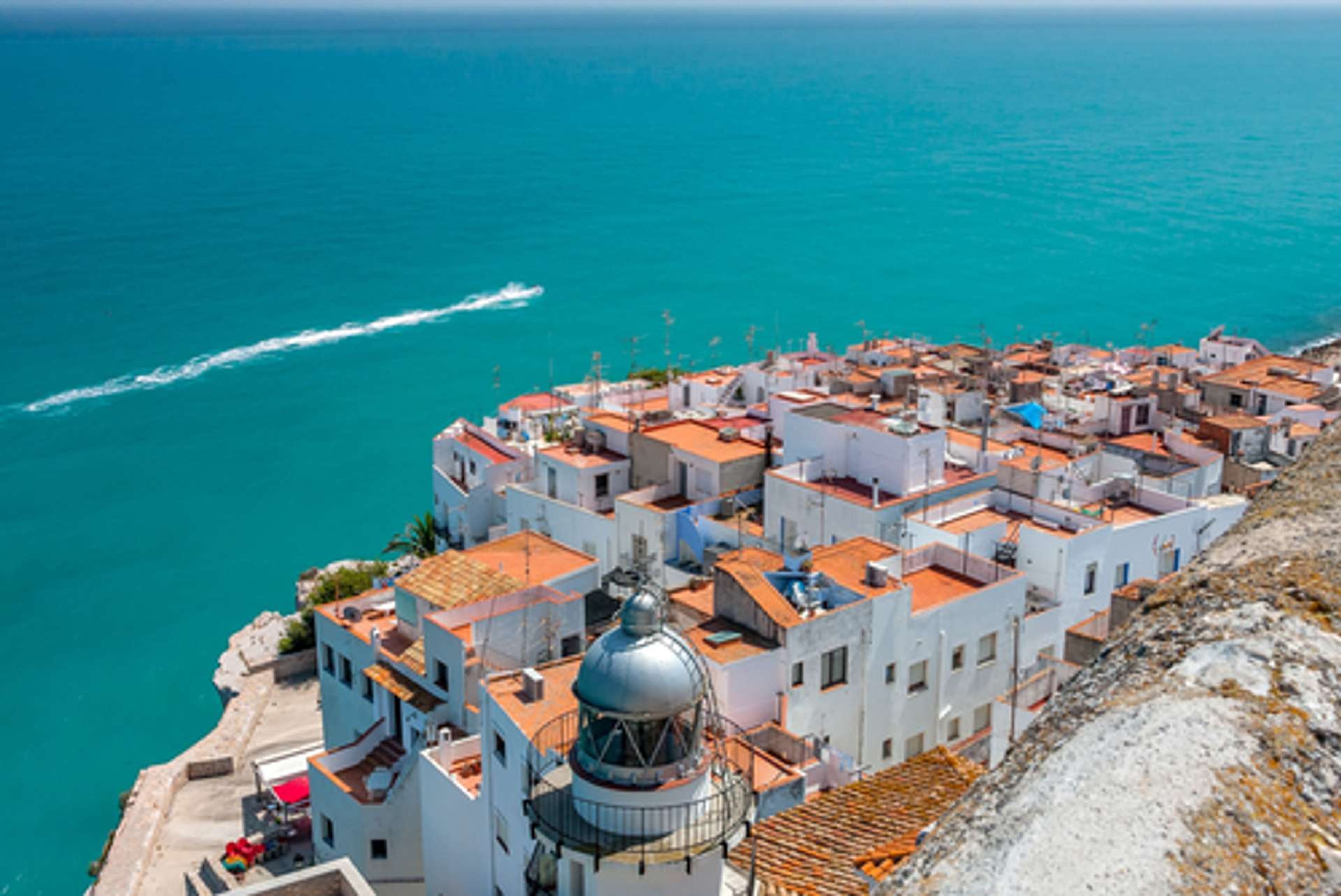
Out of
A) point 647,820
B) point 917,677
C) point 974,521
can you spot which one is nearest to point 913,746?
point 917,677

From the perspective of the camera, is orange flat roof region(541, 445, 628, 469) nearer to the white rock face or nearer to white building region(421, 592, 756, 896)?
white building region(421, 592, 756, 896)

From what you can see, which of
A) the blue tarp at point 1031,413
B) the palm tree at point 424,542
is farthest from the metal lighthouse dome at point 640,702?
the palm tree at point 424,542

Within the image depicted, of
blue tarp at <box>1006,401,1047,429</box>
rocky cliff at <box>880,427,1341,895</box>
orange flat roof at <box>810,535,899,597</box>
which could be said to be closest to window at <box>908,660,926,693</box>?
orange flat roof at <box>810,535,899,597</box>

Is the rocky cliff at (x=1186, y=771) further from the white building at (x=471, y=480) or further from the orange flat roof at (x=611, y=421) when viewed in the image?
the white building at (x=471, y=480)

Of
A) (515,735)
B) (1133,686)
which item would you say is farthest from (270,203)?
(1133,686)

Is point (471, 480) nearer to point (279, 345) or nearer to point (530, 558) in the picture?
point (530, 558)
